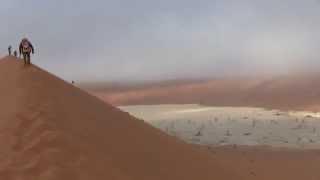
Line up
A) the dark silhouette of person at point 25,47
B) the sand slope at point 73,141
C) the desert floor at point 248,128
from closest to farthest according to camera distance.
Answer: the sand slope at point 73,141, the dark silhouette of person at point 25,47, the desert floor at point 248,128

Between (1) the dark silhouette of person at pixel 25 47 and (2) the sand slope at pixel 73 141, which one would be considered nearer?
(2) the sand slope at pixel 73 141

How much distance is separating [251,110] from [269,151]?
20.8 metres

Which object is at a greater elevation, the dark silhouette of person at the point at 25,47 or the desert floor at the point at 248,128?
the dark silhouette of person at the point at 25,47

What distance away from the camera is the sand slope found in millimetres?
9516

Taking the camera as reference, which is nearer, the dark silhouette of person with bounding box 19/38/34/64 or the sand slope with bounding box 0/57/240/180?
the sand slope with bounding box 0/57/240/180

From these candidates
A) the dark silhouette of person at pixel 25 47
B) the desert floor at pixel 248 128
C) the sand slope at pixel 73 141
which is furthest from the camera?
the desert floor at pixel 248 128

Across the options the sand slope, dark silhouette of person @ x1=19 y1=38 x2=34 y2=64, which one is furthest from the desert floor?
→ dark silhouette of person @ x1=19 y1=38 x2=34 y2=64

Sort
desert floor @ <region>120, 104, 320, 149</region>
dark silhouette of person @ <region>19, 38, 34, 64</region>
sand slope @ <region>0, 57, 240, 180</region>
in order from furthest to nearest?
desert floor @ <region>120, 104, 320, 149</region> < dark silhouette of person @ <region>19, 38, 34, 64</region> < sand slope @ <region>0, 57, 240, 180</region>

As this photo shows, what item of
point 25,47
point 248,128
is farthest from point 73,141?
point 248,128

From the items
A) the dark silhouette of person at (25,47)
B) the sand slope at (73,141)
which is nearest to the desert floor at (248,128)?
the sand slope at (73,141)

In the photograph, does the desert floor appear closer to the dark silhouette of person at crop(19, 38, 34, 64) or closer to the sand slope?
the sand slope

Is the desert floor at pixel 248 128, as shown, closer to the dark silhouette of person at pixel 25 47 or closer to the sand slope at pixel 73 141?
the sand slope at pixel 73 141

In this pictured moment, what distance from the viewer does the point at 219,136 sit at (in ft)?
97.1

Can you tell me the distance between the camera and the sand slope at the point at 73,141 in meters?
9.52
